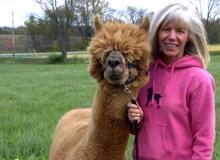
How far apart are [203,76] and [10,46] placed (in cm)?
6078

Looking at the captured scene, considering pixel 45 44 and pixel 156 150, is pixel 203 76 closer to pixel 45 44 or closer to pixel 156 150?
pixel 156 150

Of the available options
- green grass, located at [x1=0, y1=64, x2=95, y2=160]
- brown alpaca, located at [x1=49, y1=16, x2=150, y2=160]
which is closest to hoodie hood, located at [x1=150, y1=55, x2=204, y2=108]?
brown alpaca, located at [x1=49, y1=16, x2=150, y2=160]

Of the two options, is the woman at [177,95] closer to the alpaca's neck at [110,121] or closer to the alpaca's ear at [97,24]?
the alpaca's neck at [110,121]

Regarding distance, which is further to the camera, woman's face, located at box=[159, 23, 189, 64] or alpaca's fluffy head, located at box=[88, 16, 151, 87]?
woman's face, located at box=[159, 23, 189, 64]

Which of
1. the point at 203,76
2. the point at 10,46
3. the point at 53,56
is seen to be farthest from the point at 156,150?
the point at 10,46

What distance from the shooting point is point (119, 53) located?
107 inches

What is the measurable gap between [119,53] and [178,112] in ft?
2.20

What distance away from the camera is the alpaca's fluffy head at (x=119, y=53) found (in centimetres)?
270

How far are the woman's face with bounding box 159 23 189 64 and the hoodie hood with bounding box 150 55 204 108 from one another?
6 centimetres

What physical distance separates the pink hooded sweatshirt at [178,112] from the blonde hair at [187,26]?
0.27 ft

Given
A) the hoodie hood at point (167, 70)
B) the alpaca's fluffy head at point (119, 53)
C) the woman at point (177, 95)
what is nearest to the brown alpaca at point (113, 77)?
the alpaca's fluffy head at point (119, 53)

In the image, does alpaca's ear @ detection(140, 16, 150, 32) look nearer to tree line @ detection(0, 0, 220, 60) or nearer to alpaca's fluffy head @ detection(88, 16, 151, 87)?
alpaca's fluffy head @ detection(88, 16, 151, 87)

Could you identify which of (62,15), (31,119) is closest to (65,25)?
(62,15)

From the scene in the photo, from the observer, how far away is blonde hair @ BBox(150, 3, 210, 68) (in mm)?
3164
